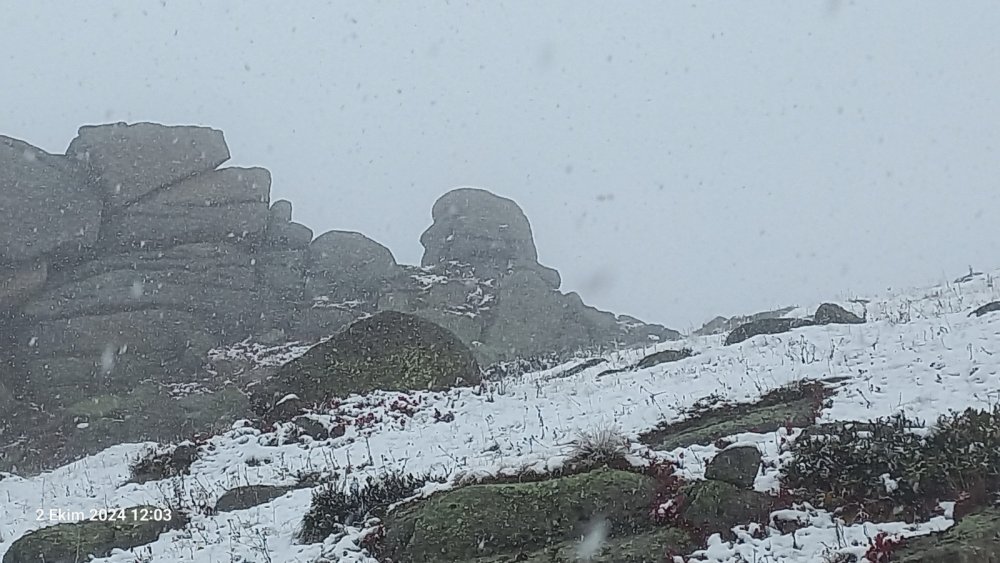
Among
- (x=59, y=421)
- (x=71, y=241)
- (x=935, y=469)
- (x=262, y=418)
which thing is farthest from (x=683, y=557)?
(x=71, y=241)

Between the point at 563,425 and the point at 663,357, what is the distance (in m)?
5.95

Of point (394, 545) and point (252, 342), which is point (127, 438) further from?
point (394, 545)

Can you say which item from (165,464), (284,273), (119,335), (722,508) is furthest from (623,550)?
(284,273)

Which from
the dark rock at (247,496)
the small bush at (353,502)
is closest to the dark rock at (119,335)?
the dark rock at (247,496)

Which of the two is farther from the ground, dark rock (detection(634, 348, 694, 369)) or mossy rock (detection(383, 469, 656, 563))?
dark rock (detection(634, 348, 694, 369))

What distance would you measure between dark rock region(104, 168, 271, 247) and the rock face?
0.07m

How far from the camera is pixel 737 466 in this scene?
25.8 feet

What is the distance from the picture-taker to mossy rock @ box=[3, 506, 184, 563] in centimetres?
870

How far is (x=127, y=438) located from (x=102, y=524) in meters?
18.1

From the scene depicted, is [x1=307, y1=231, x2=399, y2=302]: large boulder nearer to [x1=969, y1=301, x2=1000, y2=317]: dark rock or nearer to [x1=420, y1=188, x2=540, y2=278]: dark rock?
[x1=420, y1=188, x2=540, y2=278]: dark rock

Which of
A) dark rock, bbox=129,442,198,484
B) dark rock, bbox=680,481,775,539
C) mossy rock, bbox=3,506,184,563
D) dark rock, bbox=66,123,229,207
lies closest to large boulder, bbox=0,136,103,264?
dark rock, bbox=66,123,229,207

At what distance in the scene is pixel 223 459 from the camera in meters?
14.3

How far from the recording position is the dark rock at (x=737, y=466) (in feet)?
25.2

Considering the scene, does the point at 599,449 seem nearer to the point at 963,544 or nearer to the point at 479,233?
the point at 963,544
